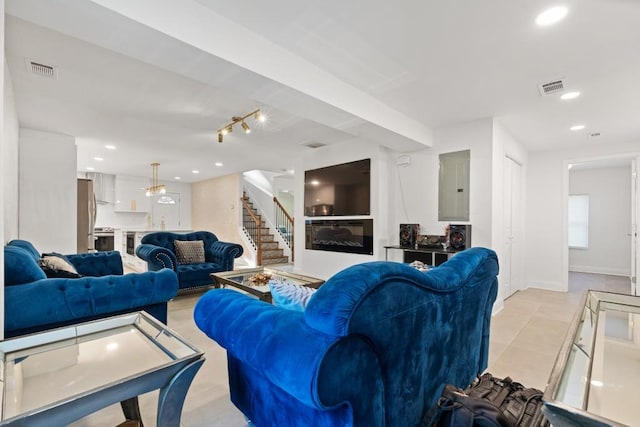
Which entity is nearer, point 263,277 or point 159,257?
point 263,277

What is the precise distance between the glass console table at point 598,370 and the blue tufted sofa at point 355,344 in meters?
0.45

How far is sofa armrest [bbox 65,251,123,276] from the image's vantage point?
3.70m

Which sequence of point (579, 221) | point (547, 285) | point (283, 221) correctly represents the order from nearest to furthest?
point (547, 285)
point (579, 221)
point (283, 221)

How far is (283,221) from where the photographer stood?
932cm

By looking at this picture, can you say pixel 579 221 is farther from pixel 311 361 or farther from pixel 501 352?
pixel 311 361

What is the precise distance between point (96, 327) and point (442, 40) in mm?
2843

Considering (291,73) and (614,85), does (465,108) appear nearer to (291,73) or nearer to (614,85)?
(614,85)

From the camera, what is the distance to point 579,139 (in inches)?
187

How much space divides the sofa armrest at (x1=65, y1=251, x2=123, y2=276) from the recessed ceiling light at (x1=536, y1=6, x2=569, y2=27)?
15.9 feet

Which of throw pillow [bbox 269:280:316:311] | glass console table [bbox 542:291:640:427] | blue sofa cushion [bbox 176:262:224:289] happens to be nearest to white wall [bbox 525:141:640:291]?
glass console table [bbox 542:291:640:427]

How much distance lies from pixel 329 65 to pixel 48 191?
15.5 feet

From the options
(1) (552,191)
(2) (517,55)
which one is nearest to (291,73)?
(2) (517,55)

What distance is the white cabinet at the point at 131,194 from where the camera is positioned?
29.4 ft

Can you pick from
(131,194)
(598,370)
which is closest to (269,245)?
(131,194)
